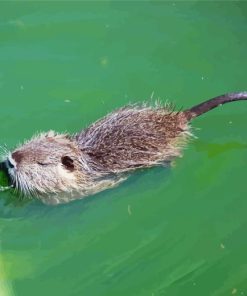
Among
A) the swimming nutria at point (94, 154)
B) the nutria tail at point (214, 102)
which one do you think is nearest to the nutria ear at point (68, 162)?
the swimming nutria at point (94, 154)

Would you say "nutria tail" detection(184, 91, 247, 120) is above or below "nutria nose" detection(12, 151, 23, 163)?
below

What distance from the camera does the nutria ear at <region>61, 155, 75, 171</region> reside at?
12.9 ft

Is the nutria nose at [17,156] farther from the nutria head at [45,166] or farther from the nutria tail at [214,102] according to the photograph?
the nutria tail at [214,102]

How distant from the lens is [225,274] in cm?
387

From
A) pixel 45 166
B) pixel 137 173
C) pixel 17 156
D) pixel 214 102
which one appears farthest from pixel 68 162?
pixel 214 102

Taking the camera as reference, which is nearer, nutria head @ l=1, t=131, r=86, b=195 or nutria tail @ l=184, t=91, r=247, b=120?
nutria head @ l=1, t=131, r=86, b=195

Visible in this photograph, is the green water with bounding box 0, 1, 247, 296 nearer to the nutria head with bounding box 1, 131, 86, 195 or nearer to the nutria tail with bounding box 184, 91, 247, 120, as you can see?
the nutria head with bounding box 1, 131, 86, 195

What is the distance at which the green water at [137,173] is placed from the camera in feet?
12.7

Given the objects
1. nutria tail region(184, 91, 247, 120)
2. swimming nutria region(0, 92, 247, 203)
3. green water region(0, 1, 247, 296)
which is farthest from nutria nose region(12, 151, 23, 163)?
nutria tail region(184, 91, 247, 120)

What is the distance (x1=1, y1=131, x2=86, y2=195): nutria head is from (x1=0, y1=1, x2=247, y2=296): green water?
24 cm

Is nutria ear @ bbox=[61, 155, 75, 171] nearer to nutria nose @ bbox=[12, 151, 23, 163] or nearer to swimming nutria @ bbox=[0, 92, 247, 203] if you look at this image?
swimming nutria @ bbox=[0, 92, 247, 203]

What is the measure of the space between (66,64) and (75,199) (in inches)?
52.1

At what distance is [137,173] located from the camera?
14.0ft

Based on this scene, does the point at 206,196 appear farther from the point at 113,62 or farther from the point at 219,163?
the point at 113,62
